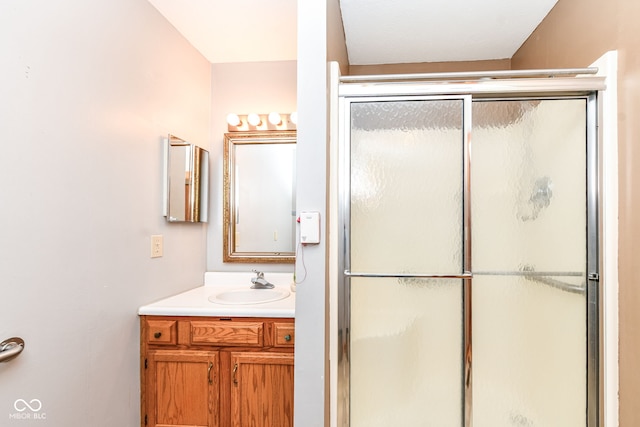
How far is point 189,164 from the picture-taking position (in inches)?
88.4

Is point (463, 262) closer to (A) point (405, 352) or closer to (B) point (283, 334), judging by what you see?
(A) point (405, 352)

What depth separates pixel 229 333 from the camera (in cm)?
179

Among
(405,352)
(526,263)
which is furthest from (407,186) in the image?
(405,352)

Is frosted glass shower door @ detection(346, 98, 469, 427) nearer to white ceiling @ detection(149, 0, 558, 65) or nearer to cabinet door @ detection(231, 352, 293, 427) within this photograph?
cabinet door @ detection(231, 352, 293, 427)

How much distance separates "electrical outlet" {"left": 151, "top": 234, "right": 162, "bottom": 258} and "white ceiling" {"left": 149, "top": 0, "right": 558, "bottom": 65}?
4.44ft

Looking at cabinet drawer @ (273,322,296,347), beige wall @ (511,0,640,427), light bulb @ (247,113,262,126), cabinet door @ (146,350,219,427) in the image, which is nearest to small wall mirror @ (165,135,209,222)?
light bulb @ (247,113,262,126)

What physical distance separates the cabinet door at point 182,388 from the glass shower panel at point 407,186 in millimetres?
1051

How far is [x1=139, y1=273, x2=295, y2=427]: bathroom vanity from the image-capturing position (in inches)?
70.0

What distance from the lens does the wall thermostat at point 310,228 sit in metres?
1.34

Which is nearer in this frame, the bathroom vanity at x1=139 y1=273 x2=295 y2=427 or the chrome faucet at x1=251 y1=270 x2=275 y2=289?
the bathroom vanity at x1=139 y1=273 x2=295 y2=427

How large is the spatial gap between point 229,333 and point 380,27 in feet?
6.63

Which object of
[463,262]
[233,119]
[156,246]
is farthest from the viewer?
[233,119]

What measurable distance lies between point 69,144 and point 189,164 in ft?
2.94

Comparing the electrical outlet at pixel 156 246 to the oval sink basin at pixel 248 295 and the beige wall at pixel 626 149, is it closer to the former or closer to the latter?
the oval sink basin at pixel 248 295
